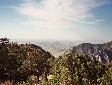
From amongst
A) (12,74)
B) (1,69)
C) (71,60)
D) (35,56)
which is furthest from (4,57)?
(71,60)

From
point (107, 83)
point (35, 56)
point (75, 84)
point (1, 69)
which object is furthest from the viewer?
point (1, 69)

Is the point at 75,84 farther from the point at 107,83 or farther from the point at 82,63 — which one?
the point at 82,63

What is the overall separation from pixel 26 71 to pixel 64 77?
52.8m

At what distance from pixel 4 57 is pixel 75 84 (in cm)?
6687

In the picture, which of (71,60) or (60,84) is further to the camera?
(71,60)

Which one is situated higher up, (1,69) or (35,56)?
(35,56)

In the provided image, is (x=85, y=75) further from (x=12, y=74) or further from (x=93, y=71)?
(x=12, y=74)

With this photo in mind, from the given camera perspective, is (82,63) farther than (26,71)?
Yes

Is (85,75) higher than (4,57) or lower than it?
lower

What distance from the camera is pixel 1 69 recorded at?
9925 centimetres

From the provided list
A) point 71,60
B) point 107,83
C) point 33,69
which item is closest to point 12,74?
point 33,69

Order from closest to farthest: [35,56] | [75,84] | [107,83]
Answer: [75,84], [107,83], [35,56]

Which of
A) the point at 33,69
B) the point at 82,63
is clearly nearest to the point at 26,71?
the point at 33,69

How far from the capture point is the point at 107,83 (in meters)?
51.8
